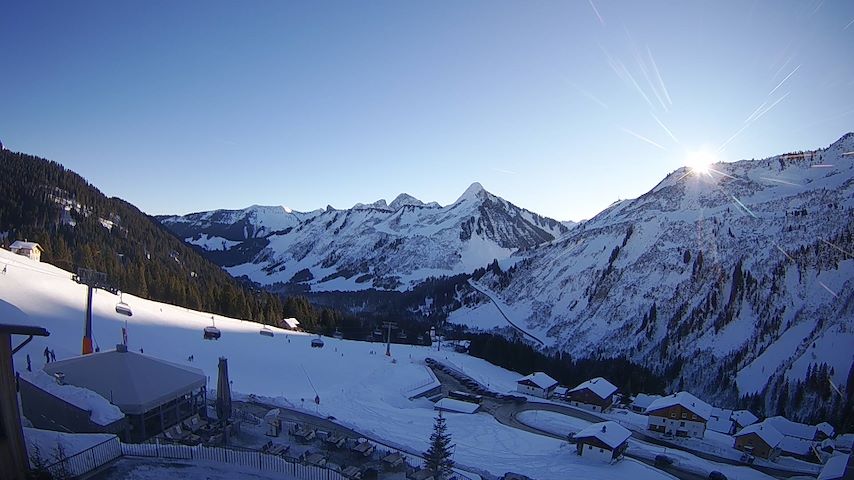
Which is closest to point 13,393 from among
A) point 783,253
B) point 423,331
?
point 423,331

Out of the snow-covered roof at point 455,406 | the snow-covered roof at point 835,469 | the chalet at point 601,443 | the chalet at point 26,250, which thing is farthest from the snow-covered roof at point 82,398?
the chalet at point 26,250

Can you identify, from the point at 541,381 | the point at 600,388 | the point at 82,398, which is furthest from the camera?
the point at 541,381

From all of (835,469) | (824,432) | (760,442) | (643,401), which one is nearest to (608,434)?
(835,469)

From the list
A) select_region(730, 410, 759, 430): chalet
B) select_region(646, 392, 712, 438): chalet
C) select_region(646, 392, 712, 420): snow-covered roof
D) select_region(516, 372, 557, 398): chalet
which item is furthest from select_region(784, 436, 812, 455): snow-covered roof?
select_region(516, 372, 557, 398): chalet

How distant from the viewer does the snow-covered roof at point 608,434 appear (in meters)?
34.5

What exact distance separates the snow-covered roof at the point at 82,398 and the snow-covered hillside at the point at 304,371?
6.58m

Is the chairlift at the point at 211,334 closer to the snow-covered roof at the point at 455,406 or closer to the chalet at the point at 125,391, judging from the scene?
the chalet at the point at 125,391

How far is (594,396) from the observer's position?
55875 mm

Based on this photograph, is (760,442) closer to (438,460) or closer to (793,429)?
(793,429)

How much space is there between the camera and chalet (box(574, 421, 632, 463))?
34.2 metres

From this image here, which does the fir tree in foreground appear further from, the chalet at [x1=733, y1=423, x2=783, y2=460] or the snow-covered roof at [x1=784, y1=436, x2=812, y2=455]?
the snow-covered roof at [x1=784, y1=436, x2=812, y2=455]

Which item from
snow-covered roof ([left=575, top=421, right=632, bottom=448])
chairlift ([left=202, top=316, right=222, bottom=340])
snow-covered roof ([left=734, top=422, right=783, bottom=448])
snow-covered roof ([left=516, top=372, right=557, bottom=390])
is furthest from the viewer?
snow-covered roof ([left=516, top=372, right=557, bottom=390])

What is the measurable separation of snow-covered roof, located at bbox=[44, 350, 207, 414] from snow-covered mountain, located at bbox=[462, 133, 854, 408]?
303 ft

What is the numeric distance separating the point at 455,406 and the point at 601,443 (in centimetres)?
1431
